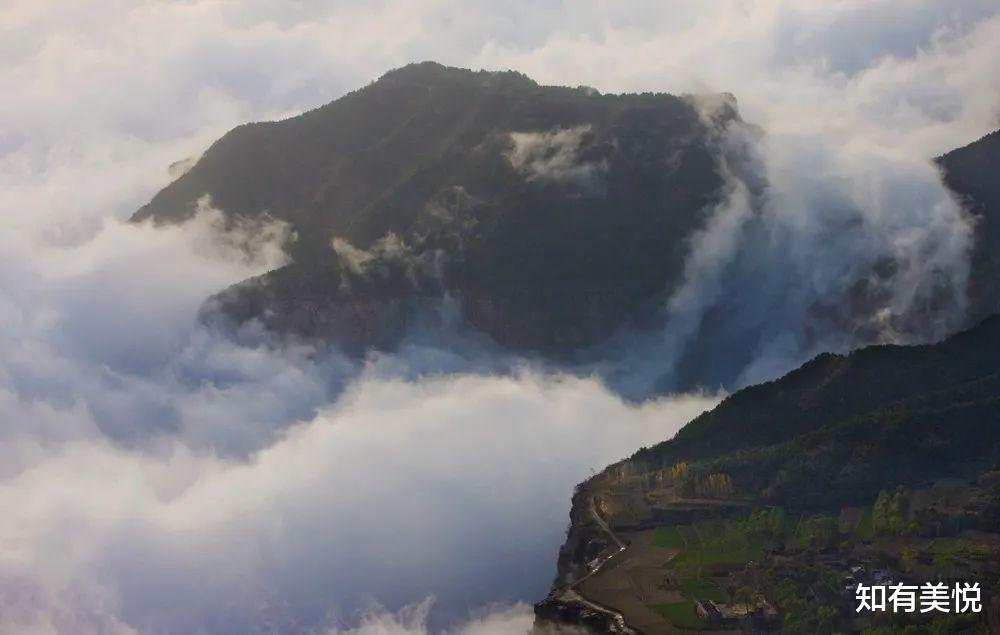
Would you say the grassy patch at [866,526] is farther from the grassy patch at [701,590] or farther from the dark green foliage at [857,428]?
the grassy patch at [701,590]

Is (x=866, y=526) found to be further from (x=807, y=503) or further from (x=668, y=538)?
(x=668, y=538)

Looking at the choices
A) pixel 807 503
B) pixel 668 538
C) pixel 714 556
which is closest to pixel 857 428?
pixel 807 503

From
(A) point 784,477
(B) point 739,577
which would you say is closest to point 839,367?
(A) point 784,477

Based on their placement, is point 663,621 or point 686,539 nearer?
point 663,621

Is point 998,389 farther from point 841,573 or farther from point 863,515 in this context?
point 841,573

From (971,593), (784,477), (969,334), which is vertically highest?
(969,334)
